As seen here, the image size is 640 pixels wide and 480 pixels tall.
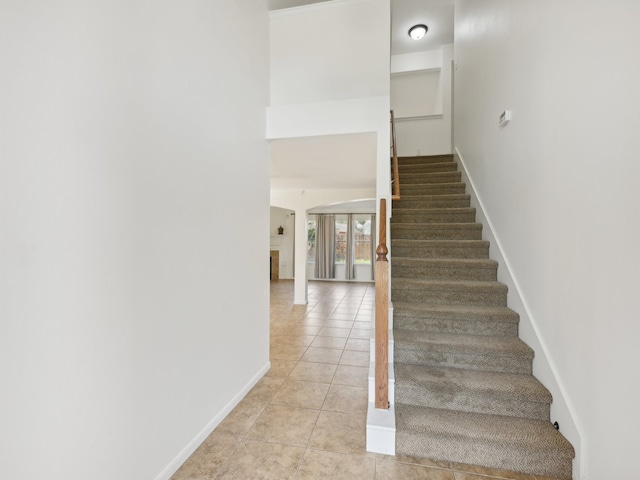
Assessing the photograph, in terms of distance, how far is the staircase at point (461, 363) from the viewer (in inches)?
69.6

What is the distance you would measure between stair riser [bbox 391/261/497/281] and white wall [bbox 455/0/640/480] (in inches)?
13.5

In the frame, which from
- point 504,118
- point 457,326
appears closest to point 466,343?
point 457,326

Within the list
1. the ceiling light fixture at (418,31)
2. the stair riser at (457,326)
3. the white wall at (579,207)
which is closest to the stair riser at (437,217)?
the white wall at (579,207)

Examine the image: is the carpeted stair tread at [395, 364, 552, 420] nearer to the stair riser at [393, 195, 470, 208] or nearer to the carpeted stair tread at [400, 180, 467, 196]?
the stair riser at [393, 195, 470, 208]

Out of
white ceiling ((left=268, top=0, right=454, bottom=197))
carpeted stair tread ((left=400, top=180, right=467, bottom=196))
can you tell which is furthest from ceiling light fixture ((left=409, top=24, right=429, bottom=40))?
carpeted stair tread ((left=400, top=180, right=467, bottom=196))

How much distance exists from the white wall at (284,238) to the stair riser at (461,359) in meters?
8.27

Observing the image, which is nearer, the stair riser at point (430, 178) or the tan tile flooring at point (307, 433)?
the tan tile flooring at point (307, 433)

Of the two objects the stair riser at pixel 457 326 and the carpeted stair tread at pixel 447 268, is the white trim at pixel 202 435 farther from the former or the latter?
the carpeted stair tread at pixel 447 268

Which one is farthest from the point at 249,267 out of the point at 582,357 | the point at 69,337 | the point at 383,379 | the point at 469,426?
the point at 582,357

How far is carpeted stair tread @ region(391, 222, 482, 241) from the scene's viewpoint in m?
3.37

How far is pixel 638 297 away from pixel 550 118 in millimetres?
1214

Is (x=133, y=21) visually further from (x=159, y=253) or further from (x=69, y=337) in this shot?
(x=69, y=337)

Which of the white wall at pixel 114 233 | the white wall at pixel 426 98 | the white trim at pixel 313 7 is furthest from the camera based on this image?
the white wall at pixel 426 98

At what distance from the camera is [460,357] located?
2266 mm
